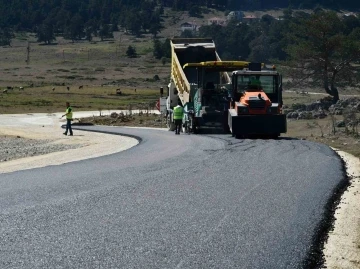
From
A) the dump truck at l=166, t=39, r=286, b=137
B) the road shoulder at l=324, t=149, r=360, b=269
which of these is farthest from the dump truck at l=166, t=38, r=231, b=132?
the road shoulder at l=324, t=149, r=360, b=269

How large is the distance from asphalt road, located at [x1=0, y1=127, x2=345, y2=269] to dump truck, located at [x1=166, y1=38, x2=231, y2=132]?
13.6m

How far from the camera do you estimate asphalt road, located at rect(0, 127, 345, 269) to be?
7.79 m

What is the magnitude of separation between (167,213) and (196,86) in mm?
22547

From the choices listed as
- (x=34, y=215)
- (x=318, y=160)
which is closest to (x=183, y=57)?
(x=318, y=160)

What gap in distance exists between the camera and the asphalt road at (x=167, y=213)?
307 inches

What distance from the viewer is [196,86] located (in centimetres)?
Answer: 3250

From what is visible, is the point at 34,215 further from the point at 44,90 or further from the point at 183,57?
the point at 44,90

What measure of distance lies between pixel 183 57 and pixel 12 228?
28.6 meters

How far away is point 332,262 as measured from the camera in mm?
8516

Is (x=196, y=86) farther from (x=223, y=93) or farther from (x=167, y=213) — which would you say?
(x=167, y=213)

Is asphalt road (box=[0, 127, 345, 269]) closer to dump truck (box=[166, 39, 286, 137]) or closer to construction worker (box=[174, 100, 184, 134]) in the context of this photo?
dump truck (box=[166, 39, 286, 137])

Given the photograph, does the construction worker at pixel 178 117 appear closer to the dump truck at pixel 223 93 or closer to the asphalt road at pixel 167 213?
the dump truck at pixel 223 93

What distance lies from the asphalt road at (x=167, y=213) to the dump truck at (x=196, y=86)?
44.7ft

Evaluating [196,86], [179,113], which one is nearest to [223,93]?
[196,86]
